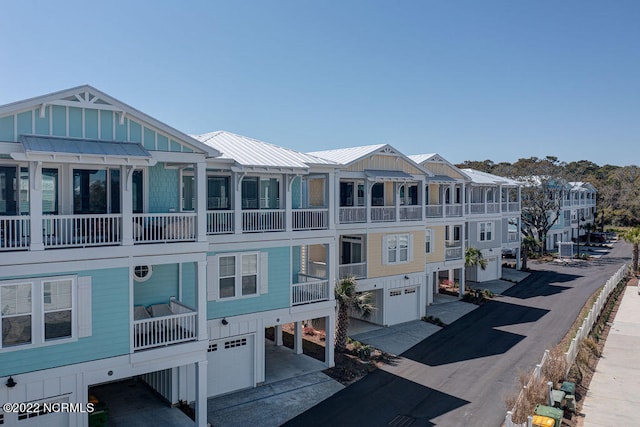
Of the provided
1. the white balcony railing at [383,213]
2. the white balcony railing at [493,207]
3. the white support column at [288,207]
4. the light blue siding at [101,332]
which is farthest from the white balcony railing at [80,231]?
the white balcony railing at [493,207]

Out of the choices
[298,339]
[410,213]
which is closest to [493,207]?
[410,213]

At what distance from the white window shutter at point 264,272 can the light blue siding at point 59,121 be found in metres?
7.63

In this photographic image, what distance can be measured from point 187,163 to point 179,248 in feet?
8.40

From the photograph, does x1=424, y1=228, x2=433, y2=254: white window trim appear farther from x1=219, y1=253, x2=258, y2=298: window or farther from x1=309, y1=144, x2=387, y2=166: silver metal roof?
x1=219, y1=253, x2=258, y2=298: window

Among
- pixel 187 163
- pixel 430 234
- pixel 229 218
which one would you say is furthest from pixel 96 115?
pixel 430 234

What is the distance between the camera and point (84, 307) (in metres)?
11.9

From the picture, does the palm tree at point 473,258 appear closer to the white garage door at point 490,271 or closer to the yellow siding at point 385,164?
the white garage door at point 490,271

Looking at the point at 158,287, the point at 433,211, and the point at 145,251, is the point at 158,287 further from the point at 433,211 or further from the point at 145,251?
the point at 433,211

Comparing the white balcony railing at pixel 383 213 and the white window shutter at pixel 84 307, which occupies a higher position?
the white balcony railing at pixel 383 213

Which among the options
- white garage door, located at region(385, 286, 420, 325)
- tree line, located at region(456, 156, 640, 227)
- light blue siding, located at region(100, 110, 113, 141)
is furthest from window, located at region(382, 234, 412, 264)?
tree line, located at region(456, 156, 640, 227)

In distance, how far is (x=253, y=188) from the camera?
19031 millimetres

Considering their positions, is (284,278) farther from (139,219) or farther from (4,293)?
(4,293)

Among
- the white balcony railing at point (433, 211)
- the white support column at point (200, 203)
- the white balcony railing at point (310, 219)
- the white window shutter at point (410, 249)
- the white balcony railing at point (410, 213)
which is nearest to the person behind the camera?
the white support column at point (200, 203)

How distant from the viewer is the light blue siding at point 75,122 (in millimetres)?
12062
